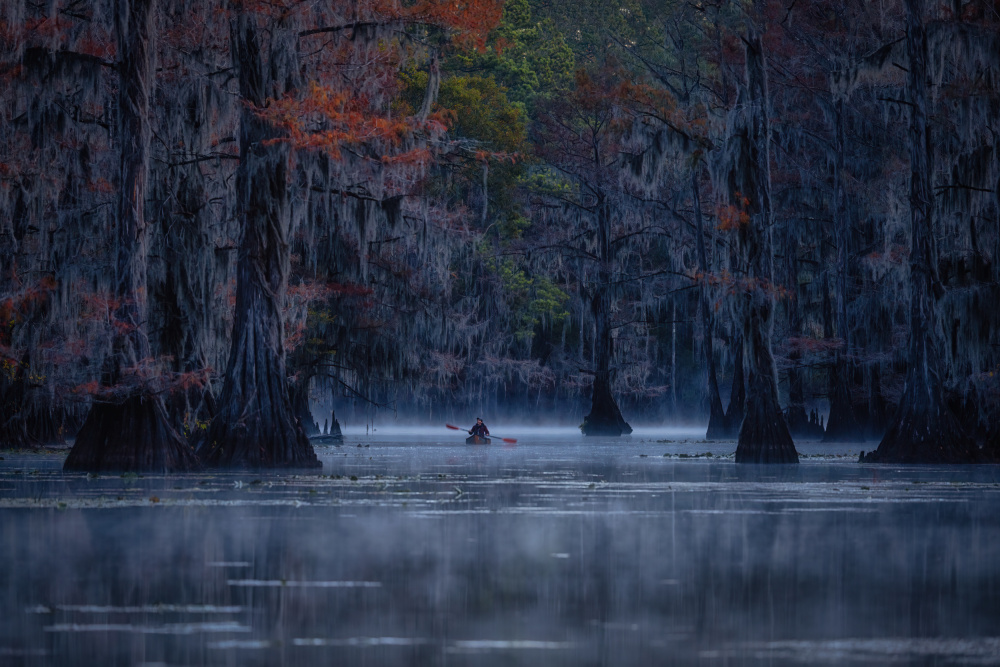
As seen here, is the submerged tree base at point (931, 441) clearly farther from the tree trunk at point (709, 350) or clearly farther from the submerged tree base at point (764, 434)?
the tree trunk at point (709, 350)

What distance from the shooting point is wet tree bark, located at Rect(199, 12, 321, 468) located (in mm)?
20703

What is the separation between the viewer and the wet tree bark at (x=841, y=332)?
3947 centimetres

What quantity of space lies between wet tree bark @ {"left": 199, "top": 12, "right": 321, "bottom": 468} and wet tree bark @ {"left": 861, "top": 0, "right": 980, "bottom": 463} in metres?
10.3

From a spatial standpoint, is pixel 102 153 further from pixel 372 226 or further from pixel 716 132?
pixel 716 132

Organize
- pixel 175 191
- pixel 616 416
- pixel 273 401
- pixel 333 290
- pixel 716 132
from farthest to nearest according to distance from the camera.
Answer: pixel 616 416
pixel 333 290
pixel 716 132
pixel 175 191
pixel 273 401

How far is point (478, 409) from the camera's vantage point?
58.2 meters

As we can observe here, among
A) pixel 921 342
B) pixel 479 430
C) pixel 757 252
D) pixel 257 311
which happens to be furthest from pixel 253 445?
pixel 479 430

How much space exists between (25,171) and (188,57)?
384 centimetres

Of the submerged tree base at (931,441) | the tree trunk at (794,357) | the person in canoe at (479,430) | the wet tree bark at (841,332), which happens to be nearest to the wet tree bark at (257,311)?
the submerged tree base at (931,441)

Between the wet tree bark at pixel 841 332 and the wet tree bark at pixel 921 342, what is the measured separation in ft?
44.6

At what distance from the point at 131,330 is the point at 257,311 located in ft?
7.35

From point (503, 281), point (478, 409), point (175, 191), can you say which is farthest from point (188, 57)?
point (478, 409)

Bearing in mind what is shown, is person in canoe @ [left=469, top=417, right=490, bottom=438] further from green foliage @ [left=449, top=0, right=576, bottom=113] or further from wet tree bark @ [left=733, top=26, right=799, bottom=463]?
green foliage @ [left=449, top=0, right=576, bottom=113]

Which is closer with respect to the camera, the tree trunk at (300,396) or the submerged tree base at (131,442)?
the submerged tree base at (131,442)
